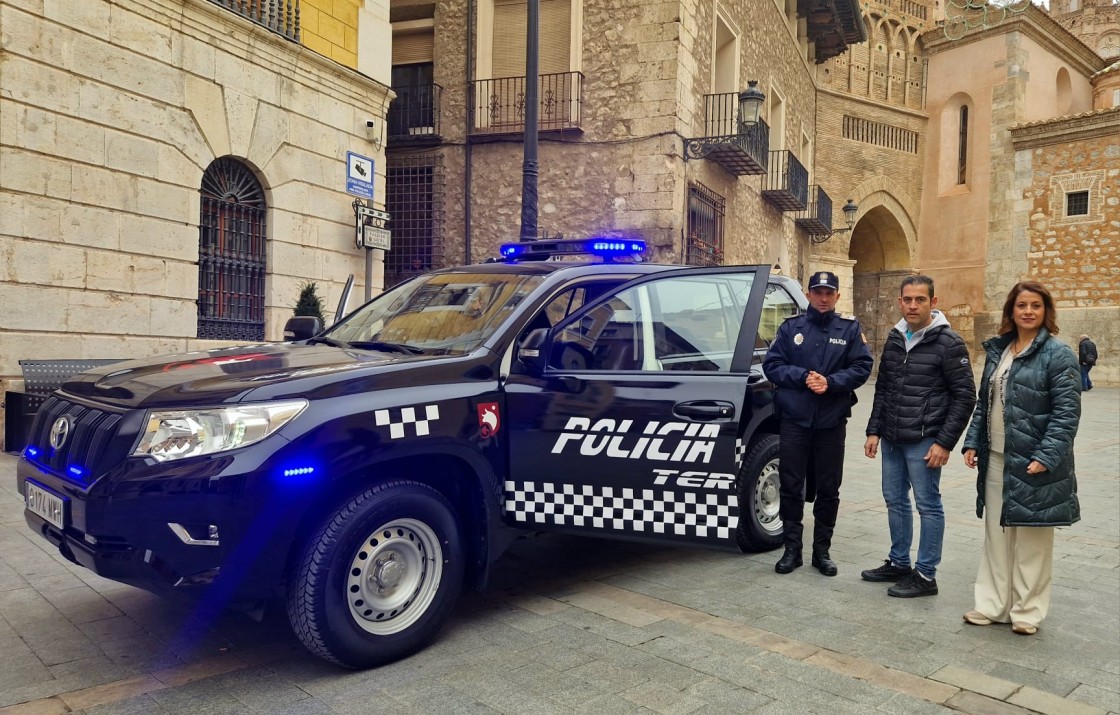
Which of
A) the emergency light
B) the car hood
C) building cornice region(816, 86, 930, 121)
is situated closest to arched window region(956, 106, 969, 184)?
building cornice region(816, 86, 930, 121)

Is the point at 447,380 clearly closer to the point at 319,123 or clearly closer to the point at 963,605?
the point at 963,605

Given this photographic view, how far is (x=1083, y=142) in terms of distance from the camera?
28.1 m

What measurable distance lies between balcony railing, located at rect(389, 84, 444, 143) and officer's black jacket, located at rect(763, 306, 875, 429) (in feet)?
45.1

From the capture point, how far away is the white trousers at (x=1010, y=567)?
13.8 feet

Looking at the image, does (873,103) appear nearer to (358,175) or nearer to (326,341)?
(358,175)

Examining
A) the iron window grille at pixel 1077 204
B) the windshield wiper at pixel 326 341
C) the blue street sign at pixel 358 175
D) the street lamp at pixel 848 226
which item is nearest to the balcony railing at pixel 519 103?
the blue street sign at pixel 358 175

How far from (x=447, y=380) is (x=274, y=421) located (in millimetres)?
852

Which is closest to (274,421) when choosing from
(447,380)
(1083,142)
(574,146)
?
(447,380)

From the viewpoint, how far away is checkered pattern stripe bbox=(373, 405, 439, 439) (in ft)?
11.6

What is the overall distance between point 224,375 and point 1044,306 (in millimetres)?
3845

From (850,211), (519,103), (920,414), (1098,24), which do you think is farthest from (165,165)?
(1098,24)

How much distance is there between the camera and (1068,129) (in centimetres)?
2838

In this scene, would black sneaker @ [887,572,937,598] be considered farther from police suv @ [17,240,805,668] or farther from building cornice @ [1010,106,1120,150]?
building cornice @ [1010,106,1120,150]

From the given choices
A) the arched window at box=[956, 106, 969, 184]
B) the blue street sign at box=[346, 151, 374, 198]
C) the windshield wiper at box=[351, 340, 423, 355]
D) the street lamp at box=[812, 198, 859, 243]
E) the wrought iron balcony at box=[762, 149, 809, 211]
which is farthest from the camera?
the arched window at box=[956, 106, 969, 184]
